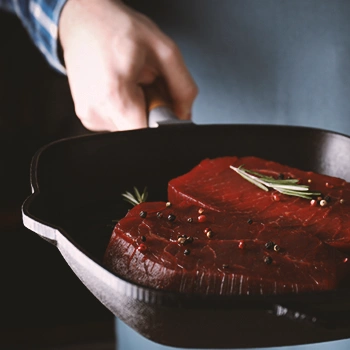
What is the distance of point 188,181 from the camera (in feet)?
3.62

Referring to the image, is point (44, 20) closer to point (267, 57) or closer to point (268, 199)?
point (267, 57)

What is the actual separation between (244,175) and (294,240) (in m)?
0.27

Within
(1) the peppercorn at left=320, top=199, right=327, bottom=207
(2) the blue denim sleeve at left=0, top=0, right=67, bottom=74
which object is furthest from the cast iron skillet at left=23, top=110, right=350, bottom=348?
(2) the blue denim sleeve at left=0, top=0, right=67, bottom=74

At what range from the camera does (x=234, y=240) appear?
853 millimetres

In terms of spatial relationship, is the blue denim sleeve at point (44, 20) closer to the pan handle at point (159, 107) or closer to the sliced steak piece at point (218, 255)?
the pan handle at point (159, 107)

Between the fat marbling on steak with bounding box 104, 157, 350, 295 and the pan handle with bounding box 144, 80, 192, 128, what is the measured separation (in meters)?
0.25

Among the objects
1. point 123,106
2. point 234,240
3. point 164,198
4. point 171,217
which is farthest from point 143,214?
point 123,106

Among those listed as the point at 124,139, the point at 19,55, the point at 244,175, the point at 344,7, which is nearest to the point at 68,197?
the point at 124,139

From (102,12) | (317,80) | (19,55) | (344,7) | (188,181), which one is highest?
(344,7)

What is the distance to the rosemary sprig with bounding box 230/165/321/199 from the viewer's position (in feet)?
3.36

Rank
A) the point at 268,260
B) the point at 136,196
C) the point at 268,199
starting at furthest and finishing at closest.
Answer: the point at 136,196 → the point at 268,199 → the point at 268,260

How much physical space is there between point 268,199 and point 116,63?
0.59 metres

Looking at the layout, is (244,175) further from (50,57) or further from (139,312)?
(50,57)

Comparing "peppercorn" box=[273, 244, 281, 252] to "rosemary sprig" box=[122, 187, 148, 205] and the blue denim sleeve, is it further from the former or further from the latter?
the blue denim sleeve
